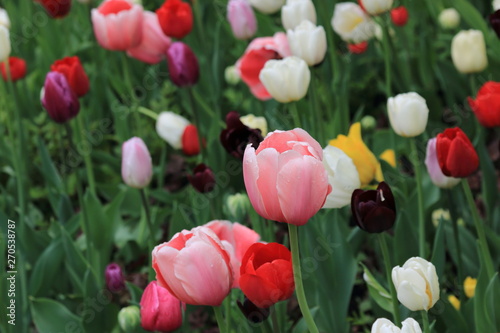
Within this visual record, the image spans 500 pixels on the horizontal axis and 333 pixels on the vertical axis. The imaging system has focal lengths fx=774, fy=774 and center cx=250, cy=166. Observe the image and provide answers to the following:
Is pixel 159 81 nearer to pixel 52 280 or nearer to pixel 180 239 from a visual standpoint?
pixel 52 280

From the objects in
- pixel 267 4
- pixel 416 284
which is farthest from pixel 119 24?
pixel 416 284

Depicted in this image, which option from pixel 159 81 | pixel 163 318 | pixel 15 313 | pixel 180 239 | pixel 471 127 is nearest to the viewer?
pixel 180 239

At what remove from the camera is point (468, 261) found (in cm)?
175

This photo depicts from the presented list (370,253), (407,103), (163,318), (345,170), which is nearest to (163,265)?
(163,318)

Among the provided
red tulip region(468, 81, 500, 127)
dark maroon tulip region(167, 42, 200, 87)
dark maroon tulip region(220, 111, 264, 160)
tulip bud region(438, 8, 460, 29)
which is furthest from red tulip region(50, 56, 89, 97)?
tulip bud region(438, 8, 460, 29)

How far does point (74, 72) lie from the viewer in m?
1.85

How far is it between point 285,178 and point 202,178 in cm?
68

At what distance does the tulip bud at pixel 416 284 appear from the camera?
1008mm

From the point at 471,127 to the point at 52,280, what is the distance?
113 centimetres

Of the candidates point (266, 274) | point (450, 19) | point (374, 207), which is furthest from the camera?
point (450, 19)

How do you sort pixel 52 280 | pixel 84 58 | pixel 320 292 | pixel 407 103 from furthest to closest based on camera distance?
pixel 84 58
pixel 52 280
pixel 320 292
pixel 407 103

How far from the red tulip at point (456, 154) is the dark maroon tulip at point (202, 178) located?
0.46m

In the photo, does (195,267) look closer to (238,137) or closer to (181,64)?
(238,137)

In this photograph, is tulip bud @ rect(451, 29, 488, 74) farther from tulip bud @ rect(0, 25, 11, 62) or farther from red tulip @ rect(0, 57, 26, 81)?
red tulip @ rect(0, 57, 26, 81)
